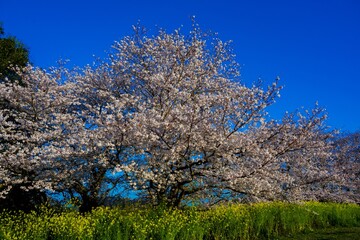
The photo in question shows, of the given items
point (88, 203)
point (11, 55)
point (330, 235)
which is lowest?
point (330, 235)

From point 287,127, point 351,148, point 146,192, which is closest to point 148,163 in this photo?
point 146,192

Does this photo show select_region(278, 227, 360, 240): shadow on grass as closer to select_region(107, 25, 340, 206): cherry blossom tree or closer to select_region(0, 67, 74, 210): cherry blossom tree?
select_region(107, 25, 340, 206): cherry blossom tree

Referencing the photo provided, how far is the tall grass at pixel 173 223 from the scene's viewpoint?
9.60 m

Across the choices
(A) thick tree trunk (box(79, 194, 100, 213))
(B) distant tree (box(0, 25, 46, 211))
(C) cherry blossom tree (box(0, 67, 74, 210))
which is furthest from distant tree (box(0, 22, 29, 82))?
(A) thick tree trunk (box(79, 194, 100, 213))

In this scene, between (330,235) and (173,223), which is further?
(330,235)

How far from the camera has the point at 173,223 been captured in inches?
411

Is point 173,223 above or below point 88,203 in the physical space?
below

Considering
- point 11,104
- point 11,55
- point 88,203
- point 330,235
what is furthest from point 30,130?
point 330,235

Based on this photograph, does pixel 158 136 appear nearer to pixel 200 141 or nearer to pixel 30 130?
pixel 200 141

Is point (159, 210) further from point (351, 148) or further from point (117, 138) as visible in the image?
point (351, 148)

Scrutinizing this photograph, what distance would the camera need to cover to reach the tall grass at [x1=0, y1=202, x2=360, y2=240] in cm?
960

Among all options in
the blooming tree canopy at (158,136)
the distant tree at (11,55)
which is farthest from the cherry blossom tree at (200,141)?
the distant tree at (11,55)

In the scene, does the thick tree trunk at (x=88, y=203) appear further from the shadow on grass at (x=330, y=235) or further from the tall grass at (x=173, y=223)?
the shadow on grass at (x=330, y=235)

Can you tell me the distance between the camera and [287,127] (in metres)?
14.6
